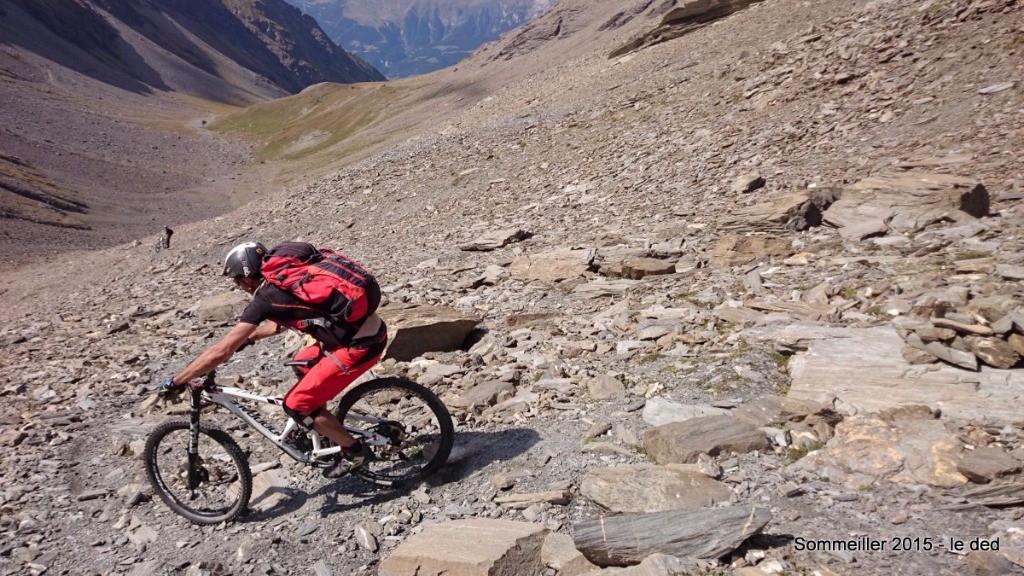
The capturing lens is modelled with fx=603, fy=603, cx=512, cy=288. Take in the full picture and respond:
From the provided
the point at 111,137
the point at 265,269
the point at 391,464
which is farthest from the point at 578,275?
the point at 111,137

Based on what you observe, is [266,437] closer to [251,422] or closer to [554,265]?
[251,422]

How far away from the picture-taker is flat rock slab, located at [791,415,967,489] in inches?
204

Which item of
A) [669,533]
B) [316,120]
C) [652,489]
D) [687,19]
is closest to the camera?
[669,533]

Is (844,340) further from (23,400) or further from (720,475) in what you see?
(23,400)

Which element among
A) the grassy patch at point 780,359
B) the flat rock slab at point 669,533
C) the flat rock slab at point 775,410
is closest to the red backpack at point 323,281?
the flat rock slab at point 669,533

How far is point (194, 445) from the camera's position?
6520mm

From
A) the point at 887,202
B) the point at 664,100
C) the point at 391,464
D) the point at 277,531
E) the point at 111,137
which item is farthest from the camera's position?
the point at 111,137

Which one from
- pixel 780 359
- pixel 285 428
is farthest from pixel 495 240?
pixel 285 428

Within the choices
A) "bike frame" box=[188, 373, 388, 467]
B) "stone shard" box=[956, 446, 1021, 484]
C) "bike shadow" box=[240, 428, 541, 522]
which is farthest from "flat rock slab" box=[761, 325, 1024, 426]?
"bike frame" box=[188, 373, 388, 467]

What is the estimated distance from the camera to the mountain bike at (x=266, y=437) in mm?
6426

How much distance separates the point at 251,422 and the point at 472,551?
2.97 m

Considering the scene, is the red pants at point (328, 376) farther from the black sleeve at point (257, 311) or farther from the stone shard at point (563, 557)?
the stone shard at point (563, 557)

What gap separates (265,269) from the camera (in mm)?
5797

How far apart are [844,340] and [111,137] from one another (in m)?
89.1
